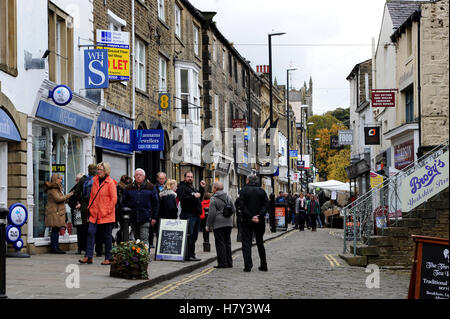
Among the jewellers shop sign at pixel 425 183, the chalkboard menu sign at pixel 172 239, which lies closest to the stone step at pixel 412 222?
the jewellers shop sign at pixel 425 183

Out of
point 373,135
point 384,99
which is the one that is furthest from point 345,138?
point 384,99

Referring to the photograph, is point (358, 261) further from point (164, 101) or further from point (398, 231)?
point (164, 101)

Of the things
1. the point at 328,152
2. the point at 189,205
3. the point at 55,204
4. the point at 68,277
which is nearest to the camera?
the point at 68,277

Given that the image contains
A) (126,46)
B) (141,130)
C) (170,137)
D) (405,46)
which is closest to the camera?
(126,46)

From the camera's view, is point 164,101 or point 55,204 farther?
point 164,101

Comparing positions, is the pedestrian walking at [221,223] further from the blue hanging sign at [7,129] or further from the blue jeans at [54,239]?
the blue hanging sign at [7,129]

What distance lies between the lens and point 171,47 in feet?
95.9

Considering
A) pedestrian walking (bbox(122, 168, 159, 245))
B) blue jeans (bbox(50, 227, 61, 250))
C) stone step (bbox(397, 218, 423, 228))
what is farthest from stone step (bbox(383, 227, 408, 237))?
blue jeans (bbox(50, 227, 61, 250))

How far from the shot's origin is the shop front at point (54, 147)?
639 inches

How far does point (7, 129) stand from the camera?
14.7 m

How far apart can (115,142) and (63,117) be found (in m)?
4.39

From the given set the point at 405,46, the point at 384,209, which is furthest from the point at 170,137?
the point at 384,209
